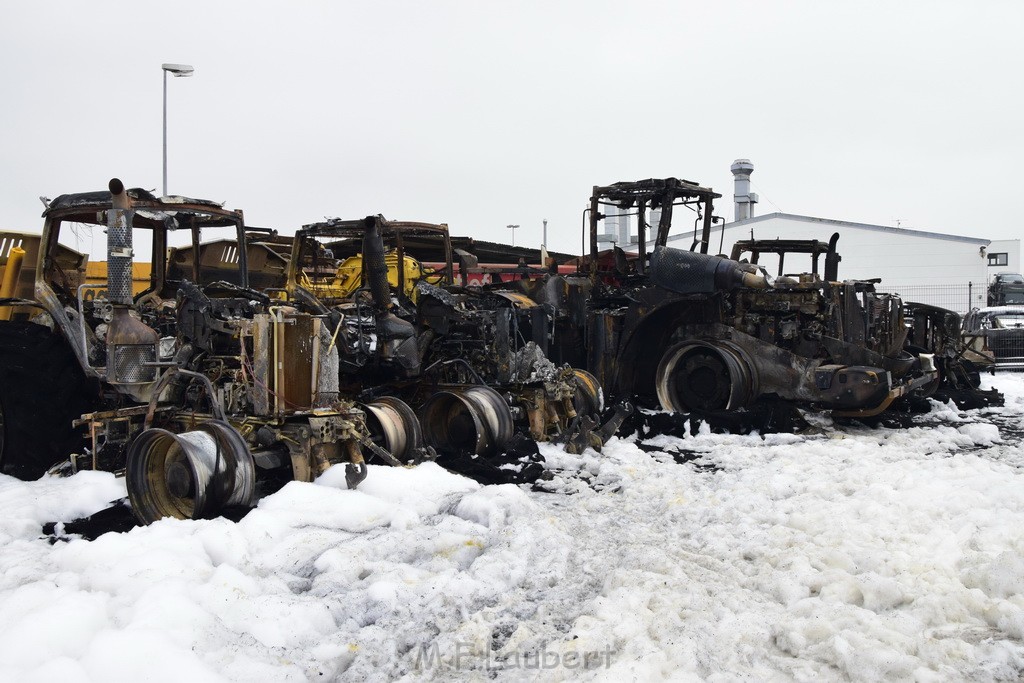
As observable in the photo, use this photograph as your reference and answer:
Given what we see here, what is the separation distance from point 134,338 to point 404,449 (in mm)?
2090

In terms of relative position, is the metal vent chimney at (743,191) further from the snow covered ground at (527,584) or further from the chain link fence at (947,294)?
Answer: the snow covered ground at (527,584)

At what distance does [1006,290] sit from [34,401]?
1120 inches

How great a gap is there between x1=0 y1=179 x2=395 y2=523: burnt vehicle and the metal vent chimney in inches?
947

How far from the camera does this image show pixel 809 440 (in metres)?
8.57

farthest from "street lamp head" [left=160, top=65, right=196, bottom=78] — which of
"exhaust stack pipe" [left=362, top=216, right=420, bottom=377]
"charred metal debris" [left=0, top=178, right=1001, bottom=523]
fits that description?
"exhaust stack pipe" [left=362, top=216, right=420, bottom=377]

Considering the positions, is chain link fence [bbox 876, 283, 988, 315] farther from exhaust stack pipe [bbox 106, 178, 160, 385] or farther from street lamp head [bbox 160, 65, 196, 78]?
exhaust stack pipe [bbox 106, 178, 160, 385]

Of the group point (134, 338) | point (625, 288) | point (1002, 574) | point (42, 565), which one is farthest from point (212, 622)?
point (625, 288)

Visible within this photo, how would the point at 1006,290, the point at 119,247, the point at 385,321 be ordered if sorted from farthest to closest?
the point at 1006,290 < the point at 385,321 < the point at 119,247

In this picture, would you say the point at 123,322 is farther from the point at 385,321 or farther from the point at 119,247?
the point at 385,321

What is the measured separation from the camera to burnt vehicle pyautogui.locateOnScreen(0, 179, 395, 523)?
5.10 m

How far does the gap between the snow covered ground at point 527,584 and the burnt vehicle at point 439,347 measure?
59.5 inches

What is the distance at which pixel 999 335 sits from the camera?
14688 millimetres

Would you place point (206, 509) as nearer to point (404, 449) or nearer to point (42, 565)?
point (42, 565)

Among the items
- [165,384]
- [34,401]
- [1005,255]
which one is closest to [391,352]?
[165,384]
